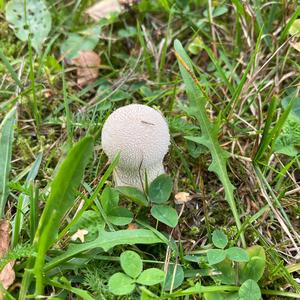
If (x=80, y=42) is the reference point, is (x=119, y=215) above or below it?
below

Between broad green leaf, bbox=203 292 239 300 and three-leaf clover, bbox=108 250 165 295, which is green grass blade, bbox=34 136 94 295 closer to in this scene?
three-leaf clover, bbox=108 250 165 295

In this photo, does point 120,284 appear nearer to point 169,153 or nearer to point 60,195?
point 60,195

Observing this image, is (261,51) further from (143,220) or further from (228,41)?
(143,220)

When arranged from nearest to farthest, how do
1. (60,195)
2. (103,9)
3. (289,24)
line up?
(60,195) < (289,24) < (103,9)

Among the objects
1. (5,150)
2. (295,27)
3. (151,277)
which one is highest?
(295,27)

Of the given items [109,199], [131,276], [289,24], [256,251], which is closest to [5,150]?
[109,199]

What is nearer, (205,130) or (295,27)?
(205,130)

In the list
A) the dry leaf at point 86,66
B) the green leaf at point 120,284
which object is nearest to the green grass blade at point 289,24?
the dry leaf at point 86,66
